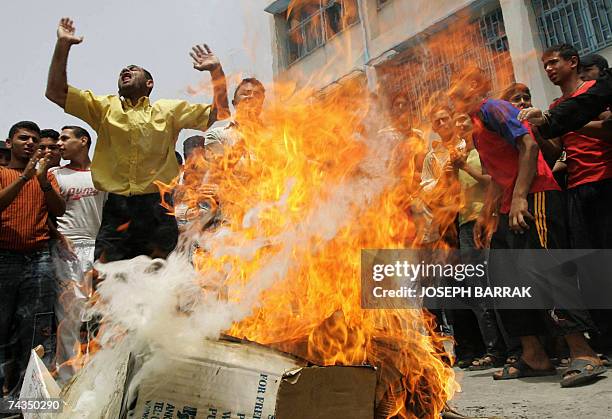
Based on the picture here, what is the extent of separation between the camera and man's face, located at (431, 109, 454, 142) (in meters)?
4.59

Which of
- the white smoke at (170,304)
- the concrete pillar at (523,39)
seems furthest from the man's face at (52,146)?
the concrete pillar at (523,39)

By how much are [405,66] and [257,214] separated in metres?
10.7

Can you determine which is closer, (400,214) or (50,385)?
(50,385)

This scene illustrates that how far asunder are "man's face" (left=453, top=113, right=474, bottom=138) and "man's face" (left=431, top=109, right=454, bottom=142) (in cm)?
6

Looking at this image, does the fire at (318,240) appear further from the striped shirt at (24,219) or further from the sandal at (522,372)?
the striped shirt at (24,219)

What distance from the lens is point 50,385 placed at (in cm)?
223

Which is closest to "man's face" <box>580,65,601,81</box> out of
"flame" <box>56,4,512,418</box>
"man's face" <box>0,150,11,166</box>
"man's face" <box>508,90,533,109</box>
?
"man's face" <box>508,90,533,109</box>

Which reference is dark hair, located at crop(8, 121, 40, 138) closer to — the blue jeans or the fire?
the blue jeans

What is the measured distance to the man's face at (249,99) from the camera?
4004 mm

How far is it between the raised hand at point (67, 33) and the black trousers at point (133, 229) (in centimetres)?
115

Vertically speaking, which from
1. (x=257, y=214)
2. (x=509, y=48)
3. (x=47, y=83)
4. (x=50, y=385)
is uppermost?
(x=509, y=48)

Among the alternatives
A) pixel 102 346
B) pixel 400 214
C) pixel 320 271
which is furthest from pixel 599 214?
pixel 102 346

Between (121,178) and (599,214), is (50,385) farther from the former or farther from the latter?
(599,214)

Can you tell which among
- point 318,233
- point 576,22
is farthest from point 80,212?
point 576,22
